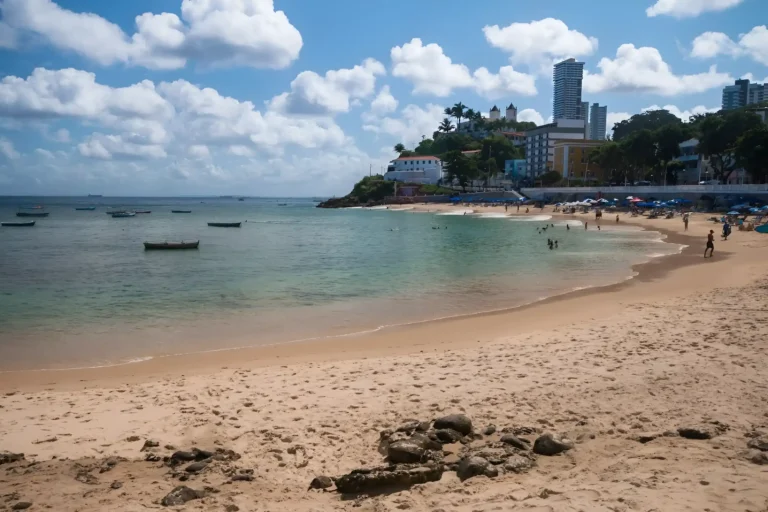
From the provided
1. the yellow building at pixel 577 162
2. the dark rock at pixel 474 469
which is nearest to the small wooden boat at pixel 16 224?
the dark rock at pixel 474 469

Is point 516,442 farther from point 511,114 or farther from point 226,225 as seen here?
point 511,114

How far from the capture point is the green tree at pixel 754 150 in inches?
2547

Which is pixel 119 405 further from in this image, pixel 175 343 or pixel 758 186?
pixel 758 186

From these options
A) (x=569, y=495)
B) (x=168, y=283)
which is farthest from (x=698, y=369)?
(x=168, y=283)

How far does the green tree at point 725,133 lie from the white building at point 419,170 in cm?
7407

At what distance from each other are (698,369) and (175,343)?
41.2ft

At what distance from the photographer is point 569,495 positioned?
5477mm

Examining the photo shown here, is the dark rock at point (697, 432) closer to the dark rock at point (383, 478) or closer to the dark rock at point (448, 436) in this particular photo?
the dark rock at point (448, 436)

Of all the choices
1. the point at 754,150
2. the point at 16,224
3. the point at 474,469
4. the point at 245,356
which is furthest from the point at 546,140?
the point at 474,469

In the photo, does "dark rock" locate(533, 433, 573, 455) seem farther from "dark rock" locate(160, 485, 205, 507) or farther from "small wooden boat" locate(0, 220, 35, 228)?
"small wooden boat" locate(0, 220, 35, 228)

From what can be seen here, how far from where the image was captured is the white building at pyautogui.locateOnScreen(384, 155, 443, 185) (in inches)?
5802

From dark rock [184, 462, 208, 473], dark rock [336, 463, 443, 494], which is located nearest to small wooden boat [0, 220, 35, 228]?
dark rock [184, 462, 208, 473]

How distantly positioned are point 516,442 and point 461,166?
419ft

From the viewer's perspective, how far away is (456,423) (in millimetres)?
7469
